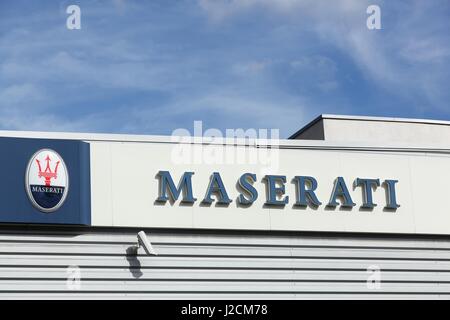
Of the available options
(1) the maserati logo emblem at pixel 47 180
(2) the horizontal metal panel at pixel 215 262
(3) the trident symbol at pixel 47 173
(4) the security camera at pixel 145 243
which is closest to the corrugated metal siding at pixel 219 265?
(2) the horizontal metal panel at pixel 215 262

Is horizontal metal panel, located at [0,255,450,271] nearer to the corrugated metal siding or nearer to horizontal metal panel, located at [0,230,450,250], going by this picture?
the corrugated metal siding

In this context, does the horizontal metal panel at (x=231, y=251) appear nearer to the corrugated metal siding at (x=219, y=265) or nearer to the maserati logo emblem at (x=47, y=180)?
the corrugated metal siding at (x=219, y=265)

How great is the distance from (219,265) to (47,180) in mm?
3712

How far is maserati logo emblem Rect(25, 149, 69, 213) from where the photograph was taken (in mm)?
18281

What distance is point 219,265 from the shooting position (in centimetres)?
1944

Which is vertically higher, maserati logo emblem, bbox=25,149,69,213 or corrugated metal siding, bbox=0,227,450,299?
maserati logo emblem, bbox=25,149,69,213

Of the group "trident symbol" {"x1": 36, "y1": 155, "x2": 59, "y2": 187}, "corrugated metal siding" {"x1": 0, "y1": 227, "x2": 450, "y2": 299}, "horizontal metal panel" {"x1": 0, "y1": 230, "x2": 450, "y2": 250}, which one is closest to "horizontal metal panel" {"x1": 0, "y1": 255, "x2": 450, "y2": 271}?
"corrugated metal siding" {"x1": 0, "y1": 227, "x2": 450, "y2": 299}

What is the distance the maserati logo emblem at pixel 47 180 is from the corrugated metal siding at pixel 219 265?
60cm

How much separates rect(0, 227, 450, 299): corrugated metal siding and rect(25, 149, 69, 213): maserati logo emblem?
0.60 m

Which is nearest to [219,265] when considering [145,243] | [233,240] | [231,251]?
[231,251]

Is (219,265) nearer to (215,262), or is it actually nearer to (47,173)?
(215,262)

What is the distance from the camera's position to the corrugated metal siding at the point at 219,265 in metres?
18.5
